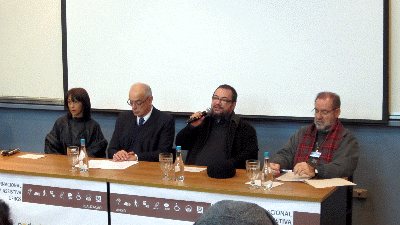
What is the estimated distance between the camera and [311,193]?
8.34 feet

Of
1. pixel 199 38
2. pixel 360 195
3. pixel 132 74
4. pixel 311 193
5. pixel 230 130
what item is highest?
pixel 199 38

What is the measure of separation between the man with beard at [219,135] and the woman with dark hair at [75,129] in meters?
0.88

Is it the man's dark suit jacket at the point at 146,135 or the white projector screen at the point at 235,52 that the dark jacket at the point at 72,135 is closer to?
the man's dark suit jacket at the point at 146,135

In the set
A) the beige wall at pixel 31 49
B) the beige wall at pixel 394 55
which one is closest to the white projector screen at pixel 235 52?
the beige wall at pixel 394 55

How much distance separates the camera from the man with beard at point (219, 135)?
3.82m

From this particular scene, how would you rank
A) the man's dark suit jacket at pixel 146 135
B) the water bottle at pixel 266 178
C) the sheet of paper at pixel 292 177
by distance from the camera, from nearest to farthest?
the water bottle at pixel 266 178
the sheet of paper at pixel 292 177
the man's dark suit jacket at pixel 146 135

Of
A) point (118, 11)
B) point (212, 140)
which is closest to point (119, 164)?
point (212, 140)

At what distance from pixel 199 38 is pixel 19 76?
98.5 inches

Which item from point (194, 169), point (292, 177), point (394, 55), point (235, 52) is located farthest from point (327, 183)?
point (235, 52)

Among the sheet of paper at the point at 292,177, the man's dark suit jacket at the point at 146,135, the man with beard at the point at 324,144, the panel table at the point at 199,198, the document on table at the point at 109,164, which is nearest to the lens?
the panel table at the point at 199,198

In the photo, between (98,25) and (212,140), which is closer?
(212,140)

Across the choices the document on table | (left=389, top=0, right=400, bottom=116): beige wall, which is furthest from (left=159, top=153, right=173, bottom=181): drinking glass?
(left=389, top=0, right=400, bottom=116): beige wall

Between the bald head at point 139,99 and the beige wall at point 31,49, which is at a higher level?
the beige wall at point 31,49

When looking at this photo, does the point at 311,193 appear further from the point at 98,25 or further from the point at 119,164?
the point at 98,25
